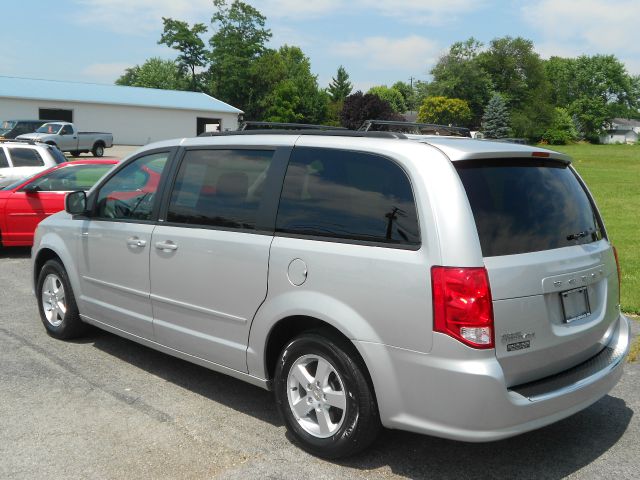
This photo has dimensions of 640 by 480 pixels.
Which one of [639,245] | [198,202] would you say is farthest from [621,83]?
[198,202]

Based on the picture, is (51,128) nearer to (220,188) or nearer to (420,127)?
(220,188)

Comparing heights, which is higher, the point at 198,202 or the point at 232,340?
the point at 198,202

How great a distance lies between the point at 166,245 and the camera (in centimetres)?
482

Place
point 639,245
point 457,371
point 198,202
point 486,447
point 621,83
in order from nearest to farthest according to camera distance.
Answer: point 457,371
point 486,447
point 198,202
point 639,245
point 621,83

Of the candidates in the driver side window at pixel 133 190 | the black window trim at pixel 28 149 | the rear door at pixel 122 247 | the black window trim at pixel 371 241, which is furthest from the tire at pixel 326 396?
the black window trim at pixel 28 149

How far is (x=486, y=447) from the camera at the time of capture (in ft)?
13.6

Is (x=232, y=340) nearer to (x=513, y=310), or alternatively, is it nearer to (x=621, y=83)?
(x=513, y=310)

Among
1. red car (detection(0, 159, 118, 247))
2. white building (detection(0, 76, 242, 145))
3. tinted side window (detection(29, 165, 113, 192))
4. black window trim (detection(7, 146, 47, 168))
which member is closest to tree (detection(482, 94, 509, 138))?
white building (detection(0, 76, 242, 145))

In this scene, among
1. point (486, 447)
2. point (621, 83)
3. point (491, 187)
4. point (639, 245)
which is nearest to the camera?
point (491, 187)

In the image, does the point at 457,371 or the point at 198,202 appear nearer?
the point at 457,371

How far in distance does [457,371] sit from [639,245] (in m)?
9.55

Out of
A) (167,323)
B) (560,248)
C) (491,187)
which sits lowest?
(167,323)

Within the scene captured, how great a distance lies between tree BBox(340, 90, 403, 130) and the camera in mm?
80938

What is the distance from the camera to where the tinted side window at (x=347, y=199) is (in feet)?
12.0
